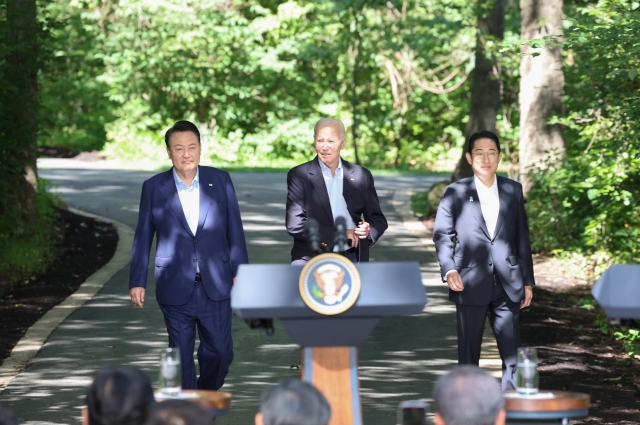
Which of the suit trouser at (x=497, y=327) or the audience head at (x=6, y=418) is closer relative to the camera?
the audience head at (x=6, y=418)

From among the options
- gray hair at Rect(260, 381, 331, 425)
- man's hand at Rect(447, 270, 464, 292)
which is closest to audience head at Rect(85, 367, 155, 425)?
gray hair at Rect(260, 381, 331, 425)

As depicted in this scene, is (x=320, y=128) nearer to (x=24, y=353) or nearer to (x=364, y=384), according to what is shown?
(x=364, y=384)

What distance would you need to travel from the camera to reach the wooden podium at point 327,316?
4.51 metres

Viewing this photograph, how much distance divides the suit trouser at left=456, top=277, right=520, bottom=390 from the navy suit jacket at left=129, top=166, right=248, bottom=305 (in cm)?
143

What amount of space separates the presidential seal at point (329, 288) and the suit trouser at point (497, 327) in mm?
2478

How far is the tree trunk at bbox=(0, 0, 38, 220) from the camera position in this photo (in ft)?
44.7

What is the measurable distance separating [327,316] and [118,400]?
1.04 meters

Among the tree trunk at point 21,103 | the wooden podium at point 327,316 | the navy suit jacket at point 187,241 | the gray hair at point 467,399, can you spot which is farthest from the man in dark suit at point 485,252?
the tree trunk at point 21,103

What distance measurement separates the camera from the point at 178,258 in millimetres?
6668

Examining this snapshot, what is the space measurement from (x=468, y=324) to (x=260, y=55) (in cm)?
→ 2841

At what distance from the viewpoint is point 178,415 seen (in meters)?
3.48

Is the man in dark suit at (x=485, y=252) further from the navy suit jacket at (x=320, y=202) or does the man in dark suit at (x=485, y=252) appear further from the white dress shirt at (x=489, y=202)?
the navy suit jacket at (x=320, y=202)

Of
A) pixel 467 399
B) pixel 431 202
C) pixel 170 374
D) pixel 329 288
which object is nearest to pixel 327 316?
pixel 329 288

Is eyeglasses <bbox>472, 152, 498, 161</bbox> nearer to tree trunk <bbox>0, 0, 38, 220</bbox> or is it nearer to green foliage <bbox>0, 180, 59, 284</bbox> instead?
green foliage <bbox>0, 180, 59, 284</bbox>
